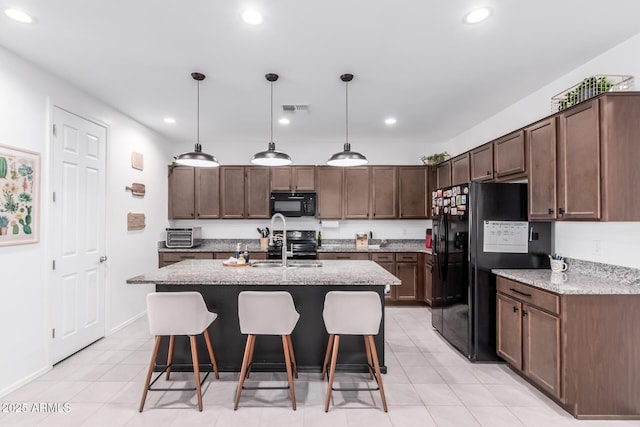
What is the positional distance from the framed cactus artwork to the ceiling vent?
2437 millimetres

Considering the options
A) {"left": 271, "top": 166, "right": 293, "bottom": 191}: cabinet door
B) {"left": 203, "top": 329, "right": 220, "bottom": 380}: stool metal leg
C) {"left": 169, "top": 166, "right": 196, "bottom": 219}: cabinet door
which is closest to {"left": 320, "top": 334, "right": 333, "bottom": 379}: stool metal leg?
{"left": 203, "top": 329, "right": 220, "bottom": 380}: stool metal leg

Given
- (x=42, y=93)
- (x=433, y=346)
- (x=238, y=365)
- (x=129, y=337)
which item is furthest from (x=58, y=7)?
(x=433, y=346)

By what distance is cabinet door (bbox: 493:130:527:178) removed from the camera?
3.08 metres

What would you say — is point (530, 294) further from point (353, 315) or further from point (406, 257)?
point (406, 257)

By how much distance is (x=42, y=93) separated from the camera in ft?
9.49

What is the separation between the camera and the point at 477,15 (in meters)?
2.11

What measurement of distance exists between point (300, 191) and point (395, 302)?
2351 millimetres

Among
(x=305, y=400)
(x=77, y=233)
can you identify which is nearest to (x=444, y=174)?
(x=305, y=400)

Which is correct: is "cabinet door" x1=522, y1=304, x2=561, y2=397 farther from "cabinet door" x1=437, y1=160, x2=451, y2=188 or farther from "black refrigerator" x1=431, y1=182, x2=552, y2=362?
"cabinet door" x1=437, y1=160, x2=451, y2=188

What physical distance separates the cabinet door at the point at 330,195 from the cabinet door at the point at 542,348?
317cm

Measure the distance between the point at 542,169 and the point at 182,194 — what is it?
4.93 metres

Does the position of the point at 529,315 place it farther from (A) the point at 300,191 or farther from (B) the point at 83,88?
(B) the point at 83,88

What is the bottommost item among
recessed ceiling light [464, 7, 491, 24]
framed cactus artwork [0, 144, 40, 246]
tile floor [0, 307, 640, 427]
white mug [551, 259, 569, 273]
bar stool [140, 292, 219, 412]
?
tile floor [0, 307, 640, 427]

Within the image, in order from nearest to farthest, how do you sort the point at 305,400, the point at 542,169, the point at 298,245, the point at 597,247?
the point at 305,400
the point at 597,247
the point at 542,169
the point at 298,245
